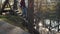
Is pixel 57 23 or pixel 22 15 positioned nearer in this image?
pixel 22 15

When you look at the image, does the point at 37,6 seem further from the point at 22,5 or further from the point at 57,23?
the point at 57,23

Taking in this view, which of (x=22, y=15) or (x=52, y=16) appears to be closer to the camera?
(x=22, y=15)

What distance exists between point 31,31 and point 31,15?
2.90 feet

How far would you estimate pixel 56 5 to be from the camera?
1875 centimetres

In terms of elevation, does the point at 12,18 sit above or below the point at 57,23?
above

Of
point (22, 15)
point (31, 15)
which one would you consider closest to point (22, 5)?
point (22, 15)

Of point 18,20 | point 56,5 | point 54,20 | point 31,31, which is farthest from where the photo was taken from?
point 56,5

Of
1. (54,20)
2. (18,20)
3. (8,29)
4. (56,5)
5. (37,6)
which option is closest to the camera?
(8,29)

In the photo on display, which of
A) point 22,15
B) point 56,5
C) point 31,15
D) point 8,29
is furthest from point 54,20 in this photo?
point 8,29

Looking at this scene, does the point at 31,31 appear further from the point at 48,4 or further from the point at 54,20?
the point at 48,4

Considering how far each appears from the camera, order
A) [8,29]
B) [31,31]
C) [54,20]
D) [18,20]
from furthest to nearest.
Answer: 1. [54,20]
2. [18,20]
3. [31,31]
4. [8,29]

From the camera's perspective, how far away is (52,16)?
17.7 m

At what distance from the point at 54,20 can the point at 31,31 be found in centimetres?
624

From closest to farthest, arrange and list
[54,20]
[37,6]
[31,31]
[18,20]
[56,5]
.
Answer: [31,31] < [18,20] < [37,6] < [54,20] < [56,5]
